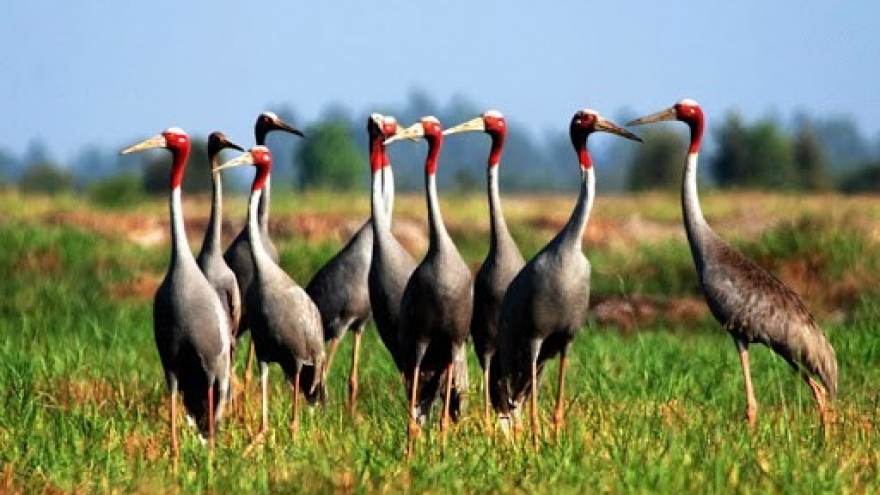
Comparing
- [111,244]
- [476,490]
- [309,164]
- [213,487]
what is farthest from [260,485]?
[309,164]

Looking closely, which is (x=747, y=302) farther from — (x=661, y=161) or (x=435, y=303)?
(x=661, y=161)

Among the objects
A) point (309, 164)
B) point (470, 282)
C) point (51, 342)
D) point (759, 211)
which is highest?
point (470, 282)

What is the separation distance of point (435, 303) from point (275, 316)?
0.77 metres

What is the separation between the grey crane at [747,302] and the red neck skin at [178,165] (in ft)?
7.02

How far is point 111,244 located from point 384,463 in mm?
11755

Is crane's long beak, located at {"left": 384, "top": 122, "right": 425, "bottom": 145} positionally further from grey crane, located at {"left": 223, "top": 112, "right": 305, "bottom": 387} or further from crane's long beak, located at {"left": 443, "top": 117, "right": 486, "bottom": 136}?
grey crane, located at {"left": 223, "top": 112, "right": 305, "bottom": 387}

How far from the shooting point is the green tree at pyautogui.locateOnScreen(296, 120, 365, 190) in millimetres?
83375

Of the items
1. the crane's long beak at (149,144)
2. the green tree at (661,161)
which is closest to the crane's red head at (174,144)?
the crane's long beak at (149,144)

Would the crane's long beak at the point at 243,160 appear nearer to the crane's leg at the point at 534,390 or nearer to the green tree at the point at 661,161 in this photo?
the crane's leg at the point at 534,390

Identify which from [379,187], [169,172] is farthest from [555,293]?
[169,172]

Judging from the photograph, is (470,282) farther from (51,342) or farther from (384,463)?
(51,342)

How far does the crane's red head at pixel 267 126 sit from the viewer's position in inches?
361

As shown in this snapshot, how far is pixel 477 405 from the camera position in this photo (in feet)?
28.8

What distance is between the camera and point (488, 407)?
7.80 metres
